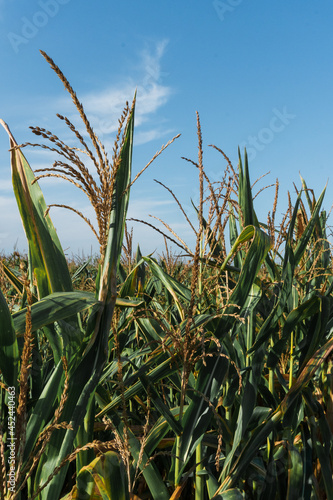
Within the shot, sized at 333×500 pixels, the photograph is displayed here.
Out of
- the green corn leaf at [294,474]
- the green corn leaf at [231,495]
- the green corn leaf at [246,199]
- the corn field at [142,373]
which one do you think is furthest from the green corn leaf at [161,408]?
the green corn leaf at [246,199]

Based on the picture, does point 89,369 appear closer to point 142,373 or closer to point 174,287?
point 142,373

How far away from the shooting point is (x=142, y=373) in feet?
3.05

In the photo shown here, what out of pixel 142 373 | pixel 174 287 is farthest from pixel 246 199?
pixel 142 373

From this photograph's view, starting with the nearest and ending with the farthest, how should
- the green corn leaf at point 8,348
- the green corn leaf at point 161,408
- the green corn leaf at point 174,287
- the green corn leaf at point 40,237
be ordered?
the green corn leaf at point 8,348 → the green corn leaf at point 40,237 → the green corn leaf at point 161,408 → the green corn leaf at point 174,287

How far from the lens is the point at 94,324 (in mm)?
765

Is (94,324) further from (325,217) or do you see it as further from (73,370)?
(325,217)

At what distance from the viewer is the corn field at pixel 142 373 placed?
0.69m

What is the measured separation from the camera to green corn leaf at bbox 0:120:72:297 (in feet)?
2.59

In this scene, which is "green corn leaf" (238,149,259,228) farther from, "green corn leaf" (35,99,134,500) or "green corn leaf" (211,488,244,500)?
"green corn leaf" (211,488,244,500)

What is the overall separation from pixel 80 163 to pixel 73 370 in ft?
1.21

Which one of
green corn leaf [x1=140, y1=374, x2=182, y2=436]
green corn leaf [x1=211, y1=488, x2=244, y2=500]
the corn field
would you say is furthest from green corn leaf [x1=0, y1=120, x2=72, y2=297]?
green corn leaf [x1=211, y1=488, x2=244, y2=500]

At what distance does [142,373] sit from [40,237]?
0.38 metres

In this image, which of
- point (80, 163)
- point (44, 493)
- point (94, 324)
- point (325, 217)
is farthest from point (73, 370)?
point (325, 217)

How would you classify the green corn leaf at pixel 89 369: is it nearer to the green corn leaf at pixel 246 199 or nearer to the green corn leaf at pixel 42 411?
the green corn leaf at pixel 42 411
